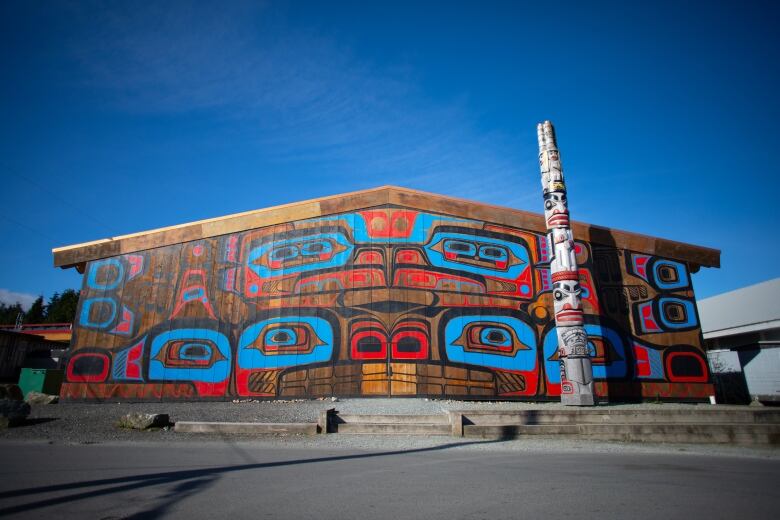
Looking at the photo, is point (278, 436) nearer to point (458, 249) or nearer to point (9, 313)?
point (458, 249)

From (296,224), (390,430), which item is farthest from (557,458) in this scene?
(296,224)

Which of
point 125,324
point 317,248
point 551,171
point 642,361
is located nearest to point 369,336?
point 317,248

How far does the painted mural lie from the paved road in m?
6.90

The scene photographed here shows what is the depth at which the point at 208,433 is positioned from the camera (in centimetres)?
848

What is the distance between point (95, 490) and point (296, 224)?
37.9 feet

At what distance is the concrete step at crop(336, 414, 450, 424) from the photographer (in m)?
9.15

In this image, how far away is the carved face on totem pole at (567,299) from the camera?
39.0 feet

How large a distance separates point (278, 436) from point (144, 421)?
10.1ft

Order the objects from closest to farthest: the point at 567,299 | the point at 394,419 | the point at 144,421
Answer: the point at 144,421 < the point at 394,419 < the point at 567,299

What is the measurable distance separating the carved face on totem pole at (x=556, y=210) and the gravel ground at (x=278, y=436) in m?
6.23

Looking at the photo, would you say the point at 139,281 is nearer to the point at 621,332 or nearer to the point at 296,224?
the point at 296,224

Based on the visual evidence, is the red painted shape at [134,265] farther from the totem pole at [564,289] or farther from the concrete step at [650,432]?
the totem pole at [564,289]

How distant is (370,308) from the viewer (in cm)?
1383

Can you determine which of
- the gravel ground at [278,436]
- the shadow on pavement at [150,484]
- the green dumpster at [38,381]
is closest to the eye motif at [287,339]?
the gravel ground at [278,436]
